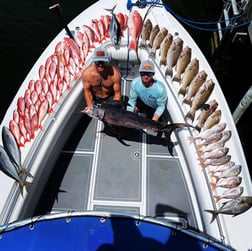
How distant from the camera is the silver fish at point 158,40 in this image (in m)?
3.95

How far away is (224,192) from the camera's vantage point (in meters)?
2.67

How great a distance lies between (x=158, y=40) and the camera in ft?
13.0

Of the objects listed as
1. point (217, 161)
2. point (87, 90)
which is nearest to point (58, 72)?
point (87, 90)

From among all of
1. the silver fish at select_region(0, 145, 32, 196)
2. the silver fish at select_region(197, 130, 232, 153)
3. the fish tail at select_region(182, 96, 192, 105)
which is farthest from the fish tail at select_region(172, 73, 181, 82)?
the silver fish at select_region(0, 145, 32, 196)

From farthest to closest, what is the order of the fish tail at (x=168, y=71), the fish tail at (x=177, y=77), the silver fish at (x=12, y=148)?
the fish tail at (x=168, y=71) → the fish tail at (x=177, y=77) → the silver fish at (x=12, y=148)

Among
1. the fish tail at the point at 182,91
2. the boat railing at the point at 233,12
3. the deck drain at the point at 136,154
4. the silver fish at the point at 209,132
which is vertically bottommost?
the silver fish at the point at 209,132

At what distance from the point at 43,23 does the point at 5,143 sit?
5800 mm

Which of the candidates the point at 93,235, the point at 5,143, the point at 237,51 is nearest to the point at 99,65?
the point at 5,143

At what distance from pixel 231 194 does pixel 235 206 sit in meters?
0.14

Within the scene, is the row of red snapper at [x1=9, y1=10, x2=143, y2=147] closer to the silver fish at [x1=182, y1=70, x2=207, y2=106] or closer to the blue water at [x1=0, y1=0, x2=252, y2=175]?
the silver fish at [x1=182, y1=70, x2=207, y2=106]

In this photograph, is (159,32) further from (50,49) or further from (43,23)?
(43,23)

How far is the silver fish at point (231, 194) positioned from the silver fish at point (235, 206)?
0.05m

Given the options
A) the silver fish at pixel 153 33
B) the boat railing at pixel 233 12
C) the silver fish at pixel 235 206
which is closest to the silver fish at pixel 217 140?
the silver fish at pixel 235 206

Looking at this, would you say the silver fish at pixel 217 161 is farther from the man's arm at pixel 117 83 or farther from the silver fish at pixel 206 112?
the man's arm at pixel 117 83
